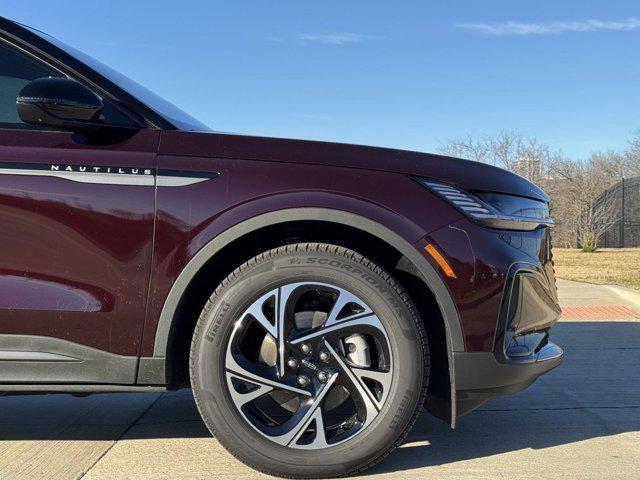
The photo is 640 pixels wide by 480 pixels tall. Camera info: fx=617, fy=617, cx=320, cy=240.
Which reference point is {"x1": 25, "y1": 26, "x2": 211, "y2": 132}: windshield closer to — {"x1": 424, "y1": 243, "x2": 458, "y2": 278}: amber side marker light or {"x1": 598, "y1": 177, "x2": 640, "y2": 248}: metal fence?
{"x1": 424, "y1": 243, "x2": 458, "y2": 278}: amber side marker light

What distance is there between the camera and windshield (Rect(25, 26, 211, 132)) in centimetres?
282

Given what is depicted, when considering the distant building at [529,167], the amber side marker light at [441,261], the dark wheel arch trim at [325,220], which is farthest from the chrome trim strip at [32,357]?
the distant building at [529,167]

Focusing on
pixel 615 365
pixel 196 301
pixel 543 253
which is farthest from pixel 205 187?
pixel 615 365

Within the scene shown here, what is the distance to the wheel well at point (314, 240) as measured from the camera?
2.65m

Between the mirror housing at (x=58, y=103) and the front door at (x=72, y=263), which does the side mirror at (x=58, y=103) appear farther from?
the front door at (x=72, y=263)

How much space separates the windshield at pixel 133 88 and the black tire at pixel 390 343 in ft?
2.86

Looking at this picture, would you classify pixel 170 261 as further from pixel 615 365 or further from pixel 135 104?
pixel 615 365

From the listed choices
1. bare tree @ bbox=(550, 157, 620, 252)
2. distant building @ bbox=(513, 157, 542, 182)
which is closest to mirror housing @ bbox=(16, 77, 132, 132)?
bare tree @ bbox=(550, 157, 620, 252)

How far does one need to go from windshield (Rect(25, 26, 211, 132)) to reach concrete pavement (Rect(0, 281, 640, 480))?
5.11 ft

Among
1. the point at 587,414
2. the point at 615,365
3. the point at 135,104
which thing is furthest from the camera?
the point at 615,365

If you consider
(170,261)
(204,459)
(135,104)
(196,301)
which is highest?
(135,104)

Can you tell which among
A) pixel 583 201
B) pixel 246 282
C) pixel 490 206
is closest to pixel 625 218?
pixel 583 201

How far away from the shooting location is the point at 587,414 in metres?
3.54

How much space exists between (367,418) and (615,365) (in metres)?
3.06
